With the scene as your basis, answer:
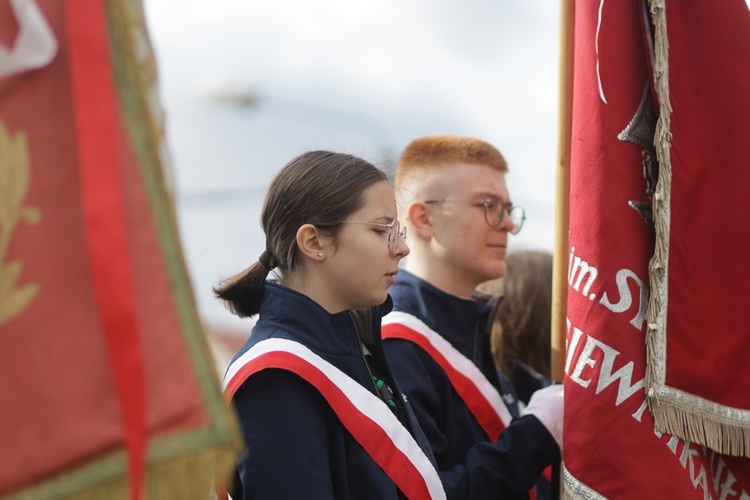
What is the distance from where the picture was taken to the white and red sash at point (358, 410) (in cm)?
212

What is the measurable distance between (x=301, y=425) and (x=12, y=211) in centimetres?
98

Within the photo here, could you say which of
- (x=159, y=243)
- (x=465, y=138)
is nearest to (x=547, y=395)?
(x=465, y=138)

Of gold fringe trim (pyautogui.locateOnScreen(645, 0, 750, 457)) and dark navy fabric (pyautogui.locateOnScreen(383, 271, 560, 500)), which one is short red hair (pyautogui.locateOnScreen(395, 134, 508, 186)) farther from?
gold fringe trim (pyautogui.locateOnScreen(645, 0, 750, 457))

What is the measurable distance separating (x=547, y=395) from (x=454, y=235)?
75 centimetres

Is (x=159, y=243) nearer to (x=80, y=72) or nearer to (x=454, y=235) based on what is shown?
(x=80, y=72)

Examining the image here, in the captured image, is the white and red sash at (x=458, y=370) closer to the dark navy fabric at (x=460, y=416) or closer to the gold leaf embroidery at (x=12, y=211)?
the dark navy fabric at (x=460, y=416)

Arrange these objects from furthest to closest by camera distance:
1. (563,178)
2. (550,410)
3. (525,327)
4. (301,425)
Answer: (525,327)
(563,178)
(550,410)
(301,425)

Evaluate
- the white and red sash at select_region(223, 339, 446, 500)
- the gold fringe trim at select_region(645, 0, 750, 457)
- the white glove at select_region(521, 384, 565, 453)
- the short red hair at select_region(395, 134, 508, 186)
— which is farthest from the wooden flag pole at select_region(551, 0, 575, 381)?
the white and red sash at select_region(223, 339, 446, 500)

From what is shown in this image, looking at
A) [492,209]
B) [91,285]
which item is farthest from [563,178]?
[91,285]

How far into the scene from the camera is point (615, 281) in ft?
8.24

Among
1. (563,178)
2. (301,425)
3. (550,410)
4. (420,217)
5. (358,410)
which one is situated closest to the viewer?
(301,425)

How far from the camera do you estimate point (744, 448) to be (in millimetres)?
2498

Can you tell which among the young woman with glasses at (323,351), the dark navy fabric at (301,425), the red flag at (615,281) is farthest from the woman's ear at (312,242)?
the red flag at (615,281)

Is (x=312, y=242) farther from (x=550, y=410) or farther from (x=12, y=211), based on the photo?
(x=12, y=211)
